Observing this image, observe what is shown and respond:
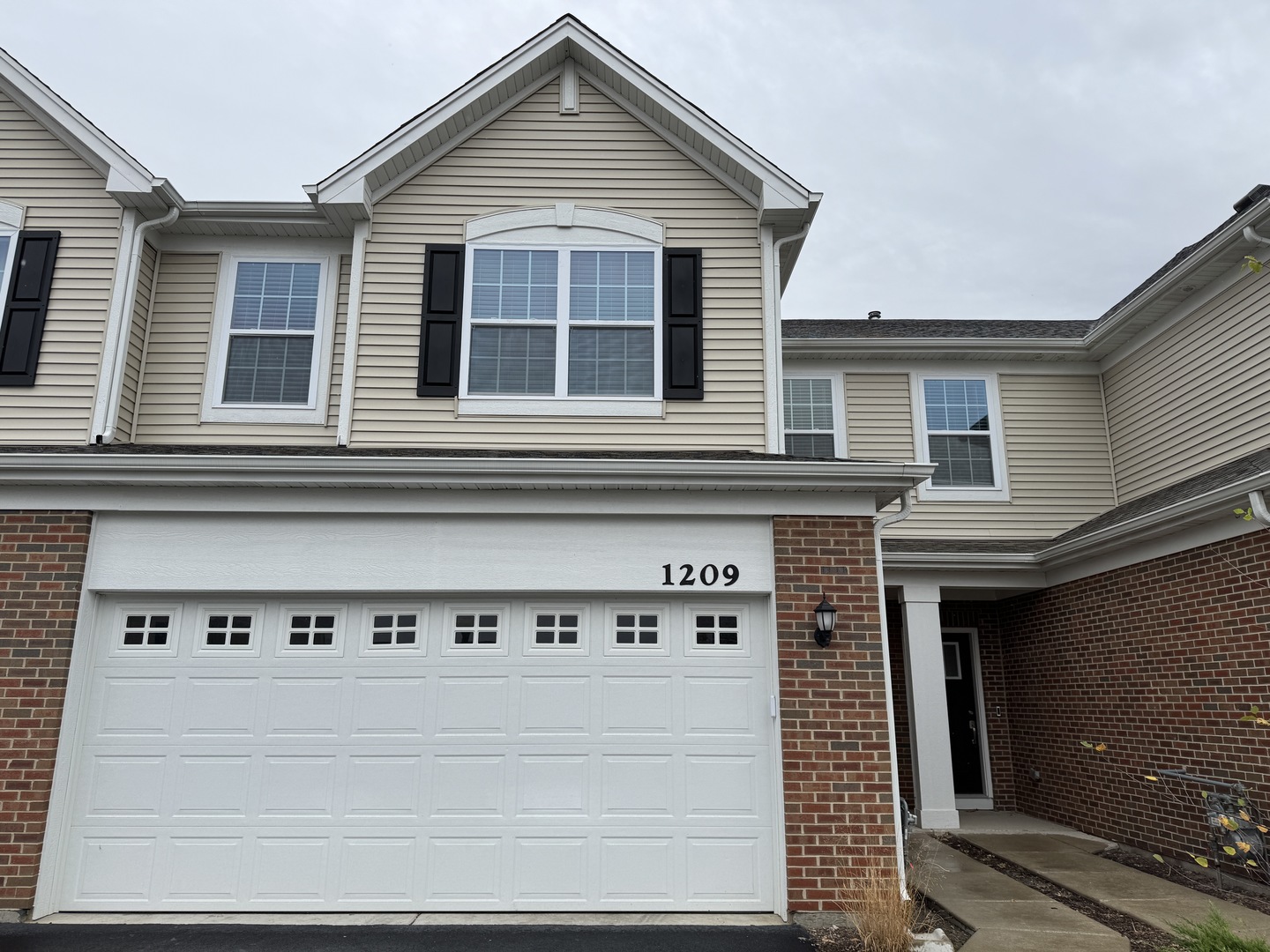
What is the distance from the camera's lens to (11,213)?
848cm

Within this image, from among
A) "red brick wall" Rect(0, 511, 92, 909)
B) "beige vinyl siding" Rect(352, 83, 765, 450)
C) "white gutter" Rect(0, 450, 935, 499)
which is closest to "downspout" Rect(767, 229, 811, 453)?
"beige vinyl siding" Rect(352, 83, 765, 450)

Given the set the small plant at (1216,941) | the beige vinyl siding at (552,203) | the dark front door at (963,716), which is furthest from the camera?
the dark front door at (963,716)

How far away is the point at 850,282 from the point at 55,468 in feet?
295

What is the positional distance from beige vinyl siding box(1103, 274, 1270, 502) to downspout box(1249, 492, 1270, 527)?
254 cm

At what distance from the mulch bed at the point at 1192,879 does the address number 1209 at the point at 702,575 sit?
467 centimetres

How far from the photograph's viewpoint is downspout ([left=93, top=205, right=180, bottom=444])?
8.06 meters

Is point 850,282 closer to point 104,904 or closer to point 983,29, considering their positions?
point 983,29

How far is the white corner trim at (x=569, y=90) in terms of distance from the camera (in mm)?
8953

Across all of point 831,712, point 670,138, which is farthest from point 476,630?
point 670,138

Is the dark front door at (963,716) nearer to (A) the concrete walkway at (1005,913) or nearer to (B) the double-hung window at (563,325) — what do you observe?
(A) the concrete walkway at (1005,913)

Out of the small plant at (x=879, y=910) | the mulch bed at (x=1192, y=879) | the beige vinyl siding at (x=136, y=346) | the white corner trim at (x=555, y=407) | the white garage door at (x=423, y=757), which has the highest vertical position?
the beige vinyl siding at (x=136, y=346)

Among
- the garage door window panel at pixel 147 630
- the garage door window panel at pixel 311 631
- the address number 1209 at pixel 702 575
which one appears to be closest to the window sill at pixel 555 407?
the address number 1209 at pixel 702 575

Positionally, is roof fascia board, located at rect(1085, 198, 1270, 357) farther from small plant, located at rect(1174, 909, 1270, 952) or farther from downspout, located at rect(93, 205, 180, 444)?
downspout, located at rect(93, 205, 180, 444)

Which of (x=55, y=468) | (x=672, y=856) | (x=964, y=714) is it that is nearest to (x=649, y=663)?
(x=672, y=856)
